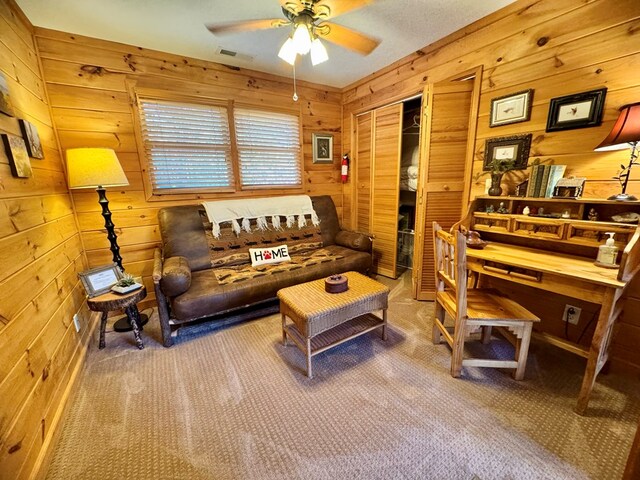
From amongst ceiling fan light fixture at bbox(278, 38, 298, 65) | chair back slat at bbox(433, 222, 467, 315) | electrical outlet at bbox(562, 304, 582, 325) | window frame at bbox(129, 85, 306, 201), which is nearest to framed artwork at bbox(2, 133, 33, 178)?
window frame at bbox(129, 85, 306, 201)

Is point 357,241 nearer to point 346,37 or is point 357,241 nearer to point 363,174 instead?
point 363,174

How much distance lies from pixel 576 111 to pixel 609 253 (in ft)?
3.12

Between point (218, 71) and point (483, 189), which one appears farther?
point (218, 71)

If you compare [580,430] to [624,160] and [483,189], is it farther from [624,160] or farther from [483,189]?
[483,189]

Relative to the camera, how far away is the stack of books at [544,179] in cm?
169

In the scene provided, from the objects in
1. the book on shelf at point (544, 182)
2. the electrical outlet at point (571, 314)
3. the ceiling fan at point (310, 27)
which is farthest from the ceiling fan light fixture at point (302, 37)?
the electrical outlet at point (571, 314)

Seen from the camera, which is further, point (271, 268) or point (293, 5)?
point (271, 268)

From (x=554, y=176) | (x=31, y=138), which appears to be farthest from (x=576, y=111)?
(x=31, y=138)

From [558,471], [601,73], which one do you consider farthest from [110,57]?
[558,471]

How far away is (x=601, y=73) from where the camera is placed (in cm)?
156

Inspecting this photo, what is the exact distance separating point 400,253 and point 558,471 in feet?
8.61

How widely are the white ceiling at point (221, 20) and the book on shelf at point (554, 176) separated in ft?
4.21

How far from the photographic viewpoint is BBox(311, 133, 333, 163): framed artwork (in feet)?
11.3

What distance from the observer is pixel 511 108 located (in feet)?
6.48
